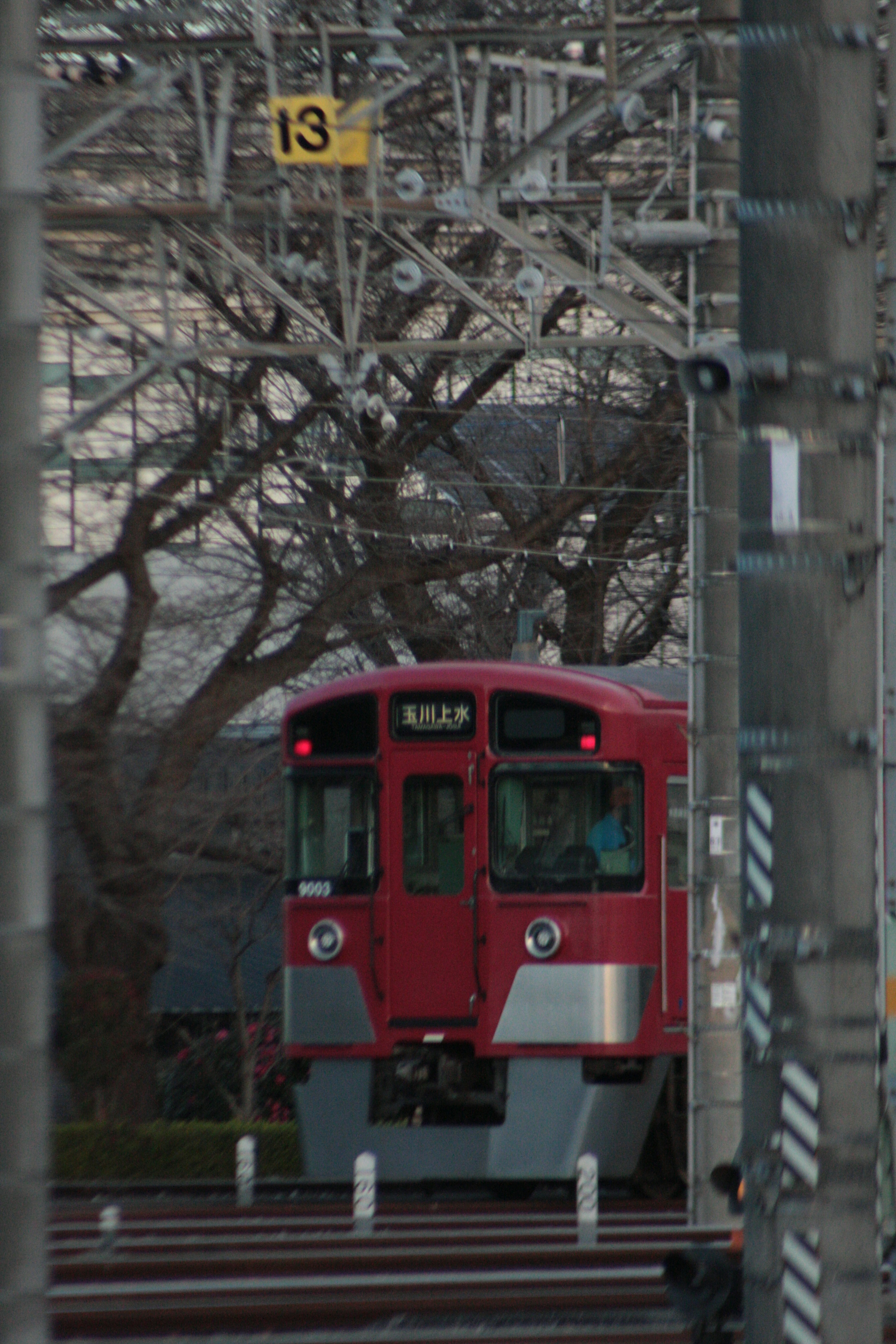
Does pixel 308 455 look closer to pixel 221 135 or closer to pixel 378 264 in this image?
pixel 378 264

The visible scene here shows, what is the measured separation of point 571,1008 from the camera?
12086mm

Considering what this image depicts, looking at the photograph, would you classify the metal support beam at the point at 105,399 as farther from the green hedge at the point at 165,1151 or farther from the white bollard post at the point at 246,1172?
the green hedge at the point at 165,1151

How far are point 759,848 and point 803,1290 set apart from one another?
96 centimetres

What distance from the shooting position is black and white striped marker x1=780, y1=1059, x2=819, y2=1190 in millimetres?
4340

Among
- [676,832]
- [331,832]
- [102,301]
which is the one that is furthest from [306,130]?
[676,832]

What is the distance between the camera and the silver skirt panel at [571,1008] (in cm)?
1205

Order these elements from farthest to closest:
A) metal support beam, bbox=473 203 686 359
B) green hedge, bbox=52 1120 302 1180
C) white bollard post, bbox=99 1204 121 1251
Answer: green hedge, bbox=52 1120 302 1180, metal support beam, bbox=473 203 686 359, white bollard post, bbox=99 1204 121 1251

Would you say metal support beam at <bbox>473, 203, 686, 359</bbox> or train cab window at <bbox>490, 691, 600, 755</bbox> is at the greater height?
metal support beam at <bbox>473, 203, 686, 359</bbox>

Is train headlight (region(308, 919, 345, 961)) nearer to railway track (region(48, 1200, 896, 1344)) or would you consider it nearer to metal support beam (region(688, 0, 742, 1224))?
railway track (region(48, 1200, 896, 1344))

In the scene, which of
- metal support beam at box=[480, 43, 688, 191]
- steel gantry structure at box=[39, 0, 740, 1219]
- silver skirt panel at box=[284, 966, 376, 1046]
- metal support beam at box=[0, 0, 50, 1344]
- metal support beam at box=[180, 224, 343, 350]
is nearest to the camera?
metal support beam at box=[0, 0, 50, 1344]

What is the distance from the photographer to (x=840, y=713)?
4414 millimetres

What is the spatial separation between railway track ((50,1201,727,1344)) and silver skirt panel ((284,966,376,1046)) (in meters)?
1.06

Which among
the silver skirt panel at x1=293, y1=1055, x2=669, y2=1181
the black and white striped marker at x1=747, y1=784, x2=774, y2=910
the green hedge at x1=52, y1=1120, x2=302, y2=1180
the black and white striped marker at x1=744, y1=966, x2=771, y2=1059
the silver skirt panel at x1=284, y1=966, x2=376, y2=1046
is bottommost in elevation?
the green hedge at x1=52, y1=1120, x2=302, y2=1180

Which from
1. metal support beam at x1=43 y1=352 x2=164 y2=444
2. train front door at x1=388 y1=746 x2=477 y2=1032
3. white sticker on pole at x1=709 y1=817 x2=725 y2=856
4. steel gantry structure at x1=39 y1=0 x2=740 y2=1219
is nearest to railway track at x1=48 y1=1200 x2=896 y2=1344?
steel gantry structure at x1=39 y1=0 x2=740 y2=1219
